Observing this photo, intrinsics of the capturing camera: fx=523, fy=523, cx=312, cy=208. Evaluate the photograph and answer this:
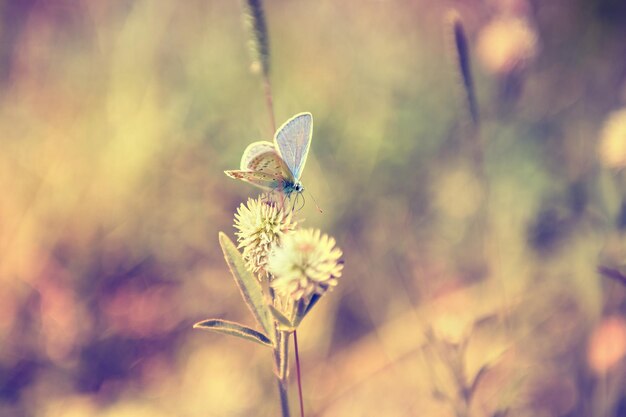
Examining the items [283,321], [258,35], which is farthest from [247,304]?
[258,35]

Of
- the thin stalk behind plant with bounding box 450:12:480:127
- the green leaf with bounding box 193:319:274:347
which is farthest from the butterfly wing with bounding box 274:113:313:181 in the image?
the thin stalk behind plant with bounding box 450:12:480:127

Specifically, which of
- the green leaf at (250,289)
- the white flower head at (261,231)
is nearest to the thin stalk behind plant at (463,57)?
the white flower head at (261,231)

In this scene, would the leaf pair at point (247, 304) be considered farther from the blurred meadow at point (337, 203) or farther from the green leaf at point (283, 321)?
the blurred meadow at point (337, 203)

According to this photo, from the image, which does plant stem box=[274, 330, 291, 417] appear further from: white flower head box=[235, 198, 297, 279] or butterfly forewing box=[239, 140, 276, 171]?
butterfly forewing box=[239, 140, 276, 171]

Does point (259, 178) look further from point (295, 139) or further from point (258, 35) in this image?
point (258, 35)

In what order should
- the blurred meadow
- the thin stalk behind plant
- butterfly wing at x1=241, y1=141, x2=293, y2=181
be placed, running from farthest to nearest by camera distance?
the blurred meadow
the thin stalk behind plant
butterfly wing at x1=241, y1=141, x2=293, y2=181

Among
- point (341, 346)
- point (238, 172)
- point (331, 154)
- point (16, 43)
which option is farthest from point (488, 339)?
point (16, 43)
